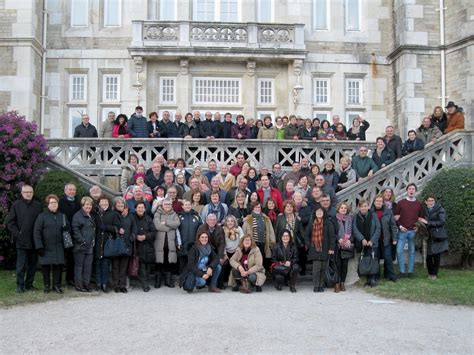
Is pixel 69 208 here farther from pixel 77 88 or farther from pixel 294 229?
pixel 77 88

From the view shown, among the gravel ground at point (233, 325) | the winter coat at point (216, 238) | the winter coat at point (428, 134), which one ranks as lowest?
the gravel ground at point (233, 325)

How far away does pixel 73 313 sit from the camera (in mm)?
8242

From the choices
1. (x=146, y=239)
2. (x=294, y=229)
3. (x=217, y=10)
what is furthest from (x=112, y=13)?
(x=294, y=229)

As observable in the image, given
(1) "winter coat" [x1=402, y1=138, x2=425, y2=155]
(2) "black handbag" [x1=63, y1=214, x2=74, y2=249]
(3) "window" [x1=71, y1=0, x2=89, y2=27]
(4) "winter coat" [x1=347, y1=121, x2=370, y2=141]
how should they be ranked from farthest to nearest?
(3) "window" [x1=71, y1=0, x2=89, y2=27]
(4) "winter coat" [x1=347, y1=121, x2=370, y2=141]
(1) "winter coat" [x1=402, y1=138, x2=425, y2=155]
(2) "black handbag" [x1=63, y1=214, x2=74, y2=249]

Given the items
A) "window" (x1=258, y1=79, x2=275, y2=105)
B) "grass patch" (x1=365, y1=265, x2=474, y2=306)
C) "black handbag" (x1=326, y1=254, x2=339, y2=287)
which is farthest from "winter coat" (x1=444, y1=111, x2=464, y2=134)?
"window" (x1=258, y1=79, x2=275, y2=105)

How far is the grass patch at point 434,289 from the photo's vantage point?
9.30m

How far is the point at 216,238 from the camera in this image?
10.3 metres

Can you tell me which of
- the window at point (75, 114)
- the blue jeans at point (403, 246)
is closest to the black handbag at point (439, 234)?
the blue jeans at point (403, 246)

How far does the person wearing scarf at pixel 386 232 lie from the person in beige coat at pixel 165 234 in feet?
12.6

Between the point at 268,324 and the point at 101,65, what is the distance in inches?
564

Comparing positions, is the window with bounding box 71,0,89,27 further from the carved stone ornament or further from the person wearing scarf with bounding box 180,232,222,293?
the person wearing scarf with bounding box 180,232,222,293

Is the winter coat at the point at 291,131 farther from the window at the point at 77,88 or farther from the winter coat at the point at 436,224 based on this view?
the window at the point at 77,88

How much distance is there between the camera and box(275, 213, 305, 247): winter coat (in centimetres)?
1057

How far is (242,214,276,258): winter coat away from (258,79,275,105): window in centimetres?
987
